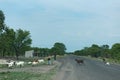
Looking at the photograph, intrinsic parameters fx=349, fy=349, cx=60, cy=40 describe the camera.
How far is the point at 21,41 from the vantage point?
12319 cm

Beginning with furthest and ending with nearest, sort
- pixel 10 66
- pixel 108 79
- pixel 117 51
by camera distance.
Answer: pixel 117 51 < pixel 10 66 < pixel 108 79

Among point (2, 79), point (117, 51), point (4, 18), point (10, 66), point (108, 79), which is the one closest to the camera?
point (2, 79)

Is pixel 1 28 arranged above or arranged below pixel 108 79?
above

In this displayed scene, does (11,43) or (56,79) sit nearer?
(56,79)

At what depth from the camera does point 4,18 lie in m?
100

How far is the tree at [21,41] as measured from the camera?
401 feet

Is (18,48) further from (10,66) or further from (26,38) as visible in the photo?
(10,66)

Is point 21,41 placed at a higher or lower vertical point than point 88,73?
higher

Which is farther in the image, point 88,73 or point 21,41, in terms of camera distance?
point 21,41

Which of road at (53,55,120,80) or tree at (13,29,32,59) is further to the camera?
tree at (13,29,32,59)

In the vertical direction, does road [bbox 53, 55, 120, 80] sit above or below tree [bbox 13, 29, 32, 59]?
below

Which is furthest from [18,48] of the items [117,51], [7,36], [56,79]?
[56,79]

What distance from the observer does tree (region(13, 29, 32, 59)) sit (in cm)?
12229

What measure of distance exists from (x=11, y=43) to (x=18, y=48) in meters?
5.55
